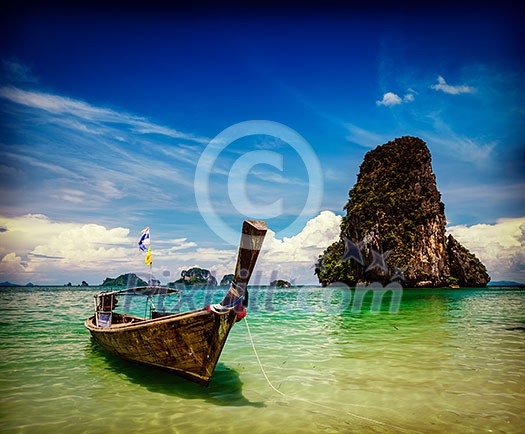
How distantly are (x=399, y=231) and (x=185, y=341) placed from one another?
65832mm

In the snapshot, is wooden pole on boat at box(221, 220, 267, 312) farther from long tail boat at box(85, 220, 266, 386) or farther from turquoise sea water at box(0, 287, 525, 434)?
turquoise sea water at box(0, 287, 525, 434)

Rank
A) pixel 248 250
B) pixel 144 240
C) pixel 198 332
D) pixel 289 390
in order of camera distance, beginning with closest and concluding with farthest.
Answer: pixel 248 250
pixel 198 332
pixel 289 390
pixel 144 240

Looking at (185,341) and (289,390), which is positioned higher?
(185,341)

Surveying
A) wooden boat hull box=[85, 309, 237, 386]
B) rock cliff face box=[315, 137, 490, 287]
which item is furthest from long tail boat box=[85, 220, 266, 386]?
rock cliff face box=[315, 137, 490, 287]

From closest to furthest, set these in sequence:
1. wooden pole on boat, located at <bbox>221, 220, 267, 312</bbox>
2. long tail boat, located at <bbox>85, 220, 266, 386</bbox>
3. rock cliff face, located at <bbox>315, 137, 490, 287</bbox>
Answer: wooden pole on boat, located at <bbox>221, 220, 267, 312</bbox>
long tail boat, located at <bbox>85, 220, 266, 386</bbox>
rock cliff face, located at <bbox>315, 137, 490, 287</bbox>

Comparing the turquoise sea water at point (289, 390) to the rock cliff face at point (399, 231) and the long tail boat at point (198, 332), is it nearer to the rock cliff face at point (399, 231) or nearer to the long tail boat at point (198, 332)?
the long tail boat at point (198, 332)

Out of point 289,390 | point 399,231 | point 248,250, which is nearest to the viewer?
point 248,250

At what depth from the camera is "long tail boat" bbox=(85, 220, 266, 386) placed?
17.3 feet

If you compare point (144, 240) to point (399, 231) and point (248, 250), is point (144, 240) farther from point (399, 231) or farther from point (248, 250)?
point (399, 231)

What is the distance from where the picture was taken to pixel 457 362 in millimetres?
8641

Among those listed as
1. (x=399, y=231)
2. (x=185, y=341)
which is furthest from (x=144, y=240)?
(x=399, y=231)

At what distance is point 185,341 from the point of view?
6301 millimetres

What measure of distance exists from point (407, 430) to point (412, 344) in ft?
21.6

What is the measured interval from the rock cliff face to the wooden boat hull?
205 feet
